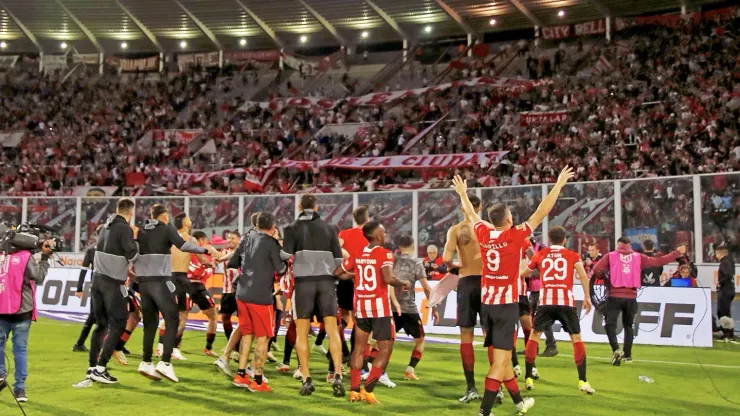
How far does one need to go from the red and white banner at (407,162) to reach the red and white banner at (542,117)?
2.94 metres

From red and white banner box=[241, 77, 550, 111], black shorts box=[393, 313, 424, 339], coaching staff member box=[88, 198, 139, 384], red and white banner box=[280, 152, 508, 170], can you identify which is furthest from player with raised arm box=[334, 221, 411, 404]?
red and white banner box=[241, 77, 550, 111]

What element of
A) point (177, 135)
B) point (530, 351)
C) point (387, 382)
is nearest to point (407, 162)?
point (177, 135)

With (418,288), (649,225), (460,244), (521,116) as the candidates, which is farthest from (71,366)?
(521,116)

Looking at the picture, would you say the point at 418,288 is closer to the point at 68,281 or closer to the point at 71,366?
the point at 71,366

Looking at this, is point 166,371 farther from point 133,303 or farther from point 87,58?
point 87,58

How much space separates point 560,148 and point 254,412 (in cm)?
2187

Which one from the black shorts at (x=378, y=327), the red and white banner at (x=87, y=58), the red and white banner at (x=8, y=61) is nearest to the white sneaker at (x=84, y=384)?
the black shorts at (x=378, y=327)

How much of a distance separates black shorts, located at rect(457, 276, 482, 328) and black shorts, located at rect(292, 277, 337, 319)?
1.46 metres

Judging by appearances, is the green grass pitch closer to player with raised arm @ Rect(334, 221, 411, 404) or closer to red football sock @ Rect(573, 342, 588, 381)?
red football sock @ Rect(573, 342, 588, 381)

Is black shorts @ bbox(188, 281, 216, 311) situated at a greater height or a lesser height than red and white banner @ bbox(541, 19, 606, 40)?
lesser

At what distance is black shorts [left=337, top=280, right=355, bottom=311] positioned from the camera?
409 inches

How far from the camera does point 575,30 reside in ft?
120

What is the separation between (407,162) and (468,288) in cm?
2190

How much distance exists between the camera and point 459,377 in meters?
10.6
